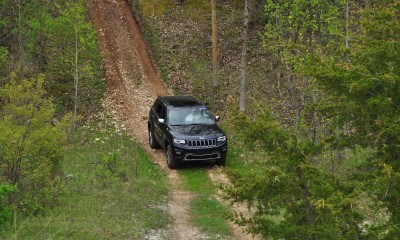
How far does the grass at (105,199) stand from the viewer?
10242 millimetres

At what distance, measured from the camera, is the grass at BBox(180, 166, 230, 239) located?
11.8 meters

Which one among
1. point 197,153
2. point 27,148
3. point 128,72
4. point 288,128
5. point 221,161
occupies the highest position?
point 128,72

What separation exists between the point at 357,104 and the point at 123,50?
71.5 ft

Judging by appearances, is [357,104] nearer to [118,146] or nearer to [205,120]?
[205,120]

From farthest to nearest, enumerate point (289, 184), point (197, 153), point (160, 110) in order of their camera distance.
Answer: point (160, 110), point (197, 153), point (289, 184)

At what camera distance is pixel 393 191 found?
641 cm

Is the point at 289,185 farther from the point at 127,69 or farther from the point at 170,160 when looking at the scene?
the point at 127,69

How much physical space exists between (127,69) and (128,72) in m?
0.29

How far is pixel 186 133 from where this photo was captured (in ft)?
52.3

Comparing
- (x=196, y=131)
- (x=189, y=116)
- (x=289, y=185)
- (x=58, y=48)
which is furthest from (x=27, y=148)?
(x=58, y=48)

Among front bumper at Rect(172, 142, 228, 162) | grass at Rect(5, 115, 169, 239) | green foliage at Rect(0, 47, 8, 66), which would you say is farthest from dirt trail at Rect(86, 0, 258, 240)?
green foliage at Rect(0, 47, 8, 66)

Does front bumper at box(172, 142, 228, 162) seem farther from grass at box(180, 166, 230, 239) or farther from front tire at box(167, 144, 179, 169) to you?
grass at box(180, 166, 230, 239)

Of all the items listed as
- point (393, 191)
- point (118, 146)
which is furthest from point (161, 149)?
point (393, 191)

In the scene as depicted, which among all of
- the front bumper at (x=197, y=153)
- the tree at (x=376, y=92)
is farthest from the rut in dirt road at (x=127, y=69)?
the tree at (x=376, y=92)
